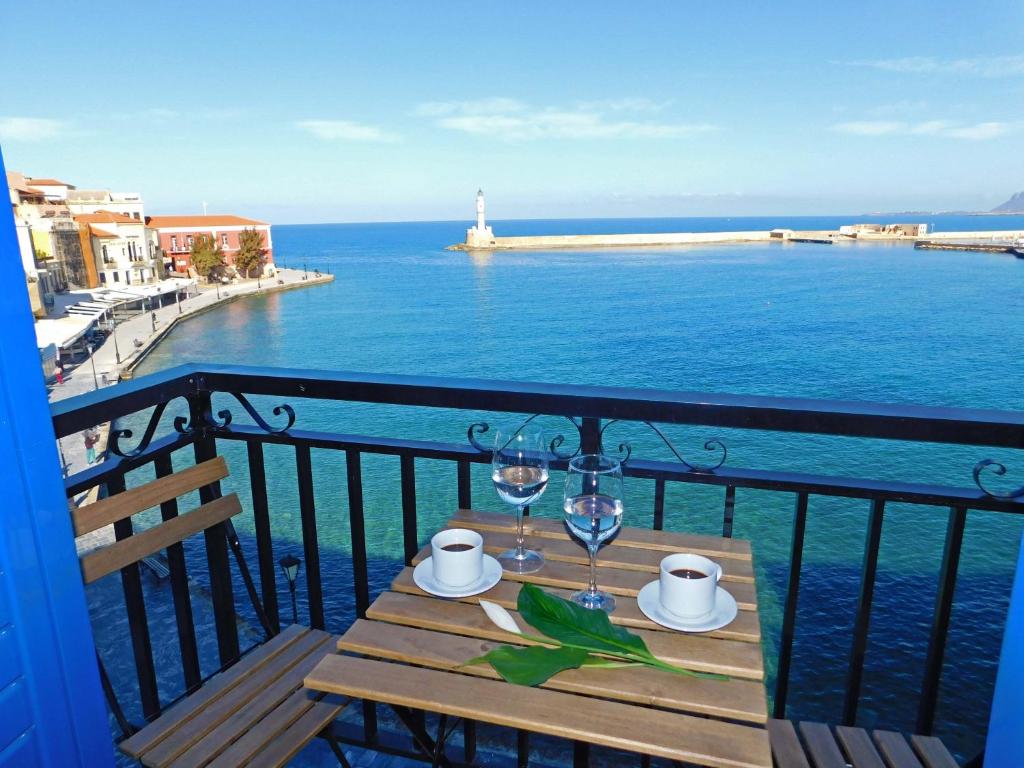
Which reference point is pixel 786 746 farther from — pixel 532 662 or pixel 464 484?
pixel 464 484

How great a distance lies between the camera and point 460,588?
138 cm

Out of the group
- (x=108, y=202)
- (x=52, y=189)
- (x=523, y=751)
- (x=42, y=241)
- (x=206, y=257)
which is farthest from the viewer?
(x=206, y=257)

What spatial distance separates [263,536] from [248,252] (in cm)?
7259

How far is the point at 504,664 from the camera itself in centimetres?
92

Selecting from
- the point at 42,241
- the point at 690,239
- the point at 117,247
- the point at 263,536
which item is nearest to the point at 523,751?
the point at 263,536

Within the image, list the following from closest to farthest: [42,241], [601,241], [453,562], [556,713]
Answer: [556,713] → [453,562] → [42,241] → [601,241]

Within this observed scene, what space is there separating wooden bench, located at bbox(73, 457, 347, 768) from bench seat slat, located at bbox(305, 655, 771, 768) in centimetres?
66

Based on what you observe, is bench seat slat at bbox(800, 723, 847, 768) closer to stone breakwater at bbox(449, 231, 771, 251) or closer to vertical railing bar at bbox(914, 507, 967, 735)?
vertical railing bar at bbox(914, 507, 967, 735)

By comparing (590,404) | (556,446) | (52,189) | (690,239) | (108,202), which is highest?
(52,189)

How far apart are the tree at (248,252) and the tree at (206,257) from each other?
2.42 metres

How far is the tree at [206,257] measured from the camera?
2453 inches

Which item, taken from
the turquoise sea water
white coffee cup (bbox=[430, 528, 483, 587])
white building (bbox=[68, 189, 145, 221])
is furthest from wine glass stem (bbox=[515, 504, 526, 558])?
white building (bbox=[68, 189, 145, 221])

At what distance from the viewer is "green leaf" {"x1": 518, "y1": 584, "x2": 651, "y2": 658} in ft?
3.19

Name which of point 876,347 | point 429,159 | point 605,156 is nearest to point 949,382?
point 876,347
